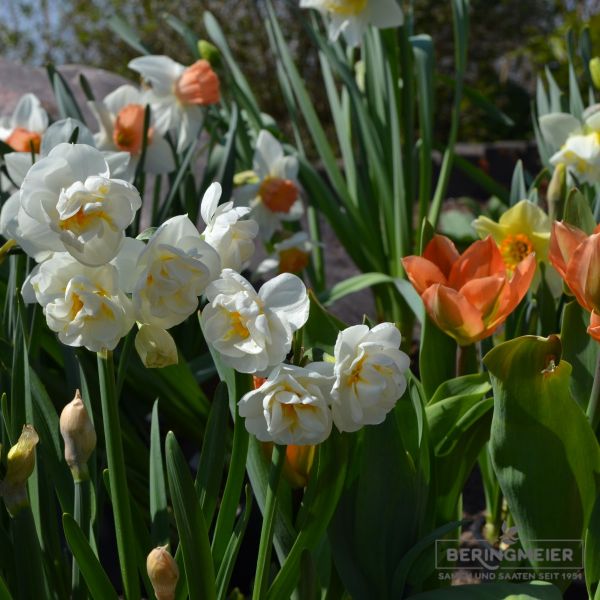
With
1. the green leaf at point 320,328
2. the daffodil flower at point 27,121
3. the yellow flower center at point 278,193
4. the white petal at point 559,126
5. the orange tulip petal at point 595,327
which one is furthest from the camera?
the yellow flower center at point 278,193

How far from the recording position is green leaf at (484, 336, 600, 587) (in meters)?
0.84

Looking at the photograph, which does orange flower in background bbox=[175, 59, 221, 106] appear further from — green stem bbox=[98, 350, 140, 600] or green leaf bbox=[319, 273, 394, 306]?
Result: green stem bbox=[98, 350, 140, 600]

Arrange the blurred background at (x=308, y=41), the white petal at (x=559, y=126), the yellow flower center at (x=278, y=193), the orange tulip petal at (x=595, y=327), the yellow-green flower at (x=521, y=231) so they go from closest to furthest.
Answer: the orange tulip petal at (x=595, y=327), the yellow-green flower at (x=521, y=231), the white petal at (x=559, y=126), the yellow flower center at (x=278, y=193), the blurred background at (x=308, y=41)

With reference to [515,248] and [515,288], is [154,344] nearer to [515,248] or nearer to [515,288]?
[515,288]

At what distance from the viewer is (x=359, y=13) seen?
1659 millimetres

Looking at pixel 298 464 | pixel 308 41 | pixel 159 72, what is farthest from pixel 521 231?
pixel 308 41

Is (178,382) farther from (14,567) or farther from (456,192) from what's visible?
(456,192)

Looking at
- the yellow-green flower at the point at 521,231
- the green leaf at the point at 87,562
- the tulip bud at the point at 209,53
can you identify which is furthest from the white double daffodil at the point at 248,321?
the tulip bud at the point at 209,53

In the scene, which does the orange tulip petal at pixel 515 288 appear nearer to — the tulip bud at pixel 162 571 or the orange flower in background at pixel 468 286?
the orange flower in background at pixel 468 286

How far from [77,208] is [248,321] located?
143 millimetres

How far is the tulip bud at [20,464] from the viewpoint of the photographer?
27.8 inches

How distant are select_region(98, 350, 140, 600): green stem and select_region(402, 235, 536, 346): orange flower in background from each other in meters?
0.36

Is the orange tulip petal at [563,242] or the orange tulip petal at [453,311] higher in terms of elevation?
the orange tulip petal at [563,242]

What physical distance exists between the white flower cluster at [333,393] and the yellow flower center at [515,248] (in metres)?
0.59
